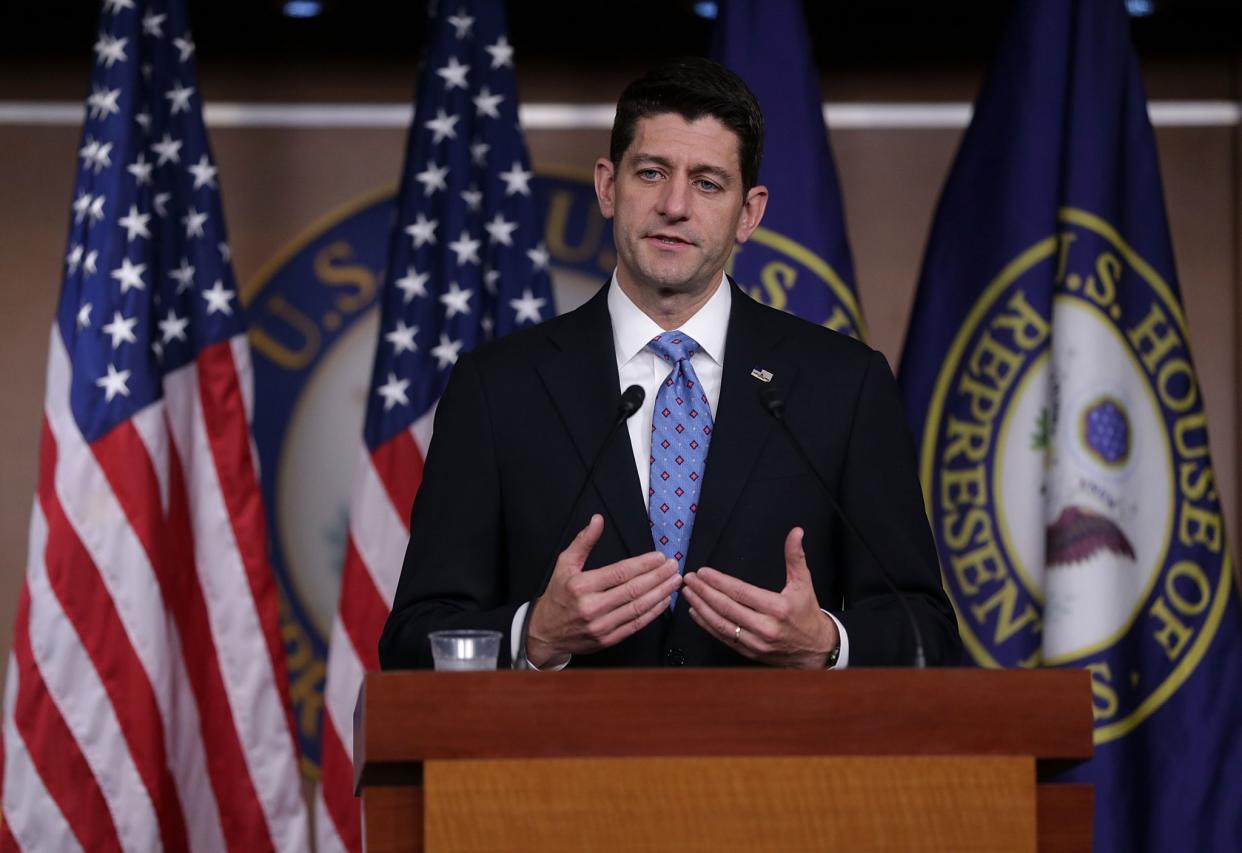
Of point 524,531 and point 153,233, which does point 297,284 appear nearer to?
point 153,233

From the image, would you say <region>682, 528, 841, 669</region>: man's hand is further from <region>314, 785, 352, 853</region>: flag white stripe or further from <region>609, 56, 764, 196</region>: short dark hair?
<region>314, 785, 352, 853</region>: flag white stripe

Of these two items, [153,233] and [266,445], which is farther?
[266,445]

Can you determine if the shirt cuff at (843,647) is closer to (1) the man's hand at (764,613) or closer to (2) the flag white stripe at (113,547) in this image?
(1) the man's hand at (764,613)

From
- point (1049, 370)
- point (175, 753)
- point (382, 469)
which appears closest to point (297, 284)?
point (382, 469)

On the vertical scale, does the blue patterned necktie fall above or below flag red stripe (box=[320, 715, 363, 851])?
above

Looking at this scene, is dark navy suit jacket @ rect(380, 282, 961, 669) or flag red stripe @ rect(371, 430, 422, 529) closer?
dark navy suit jacket @ rect(380, 282, 961, 669)

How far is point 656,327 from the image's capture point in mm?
2342

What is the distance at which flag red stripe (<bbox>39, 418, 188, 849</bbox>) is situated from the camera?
3561 millimetres

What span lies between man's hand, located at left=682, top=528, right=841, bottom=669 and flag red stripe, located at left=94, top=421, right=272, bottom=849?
7.08ft

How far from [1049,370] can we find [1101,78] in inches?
28.0

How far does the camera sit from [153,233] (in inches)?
148

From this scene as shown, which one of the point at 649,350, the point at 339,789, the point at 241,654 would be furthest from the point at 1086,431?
the point at 241,654

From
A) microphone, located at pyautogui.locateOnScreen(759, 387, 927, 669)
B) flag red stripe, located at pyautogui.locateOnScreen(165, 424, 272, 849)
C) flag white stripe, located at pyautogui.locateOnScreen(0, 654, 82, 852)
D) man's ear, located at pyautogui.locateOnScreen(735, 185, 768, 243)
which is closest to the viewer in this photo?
microphone, located at pyautogui.locateOnScreen(759, 387, 927, 669)

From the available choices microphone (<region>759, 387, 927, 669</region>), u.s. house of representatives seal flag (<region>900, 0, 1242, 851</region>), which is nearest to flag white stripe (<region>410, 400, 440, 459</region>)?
u.s. house of representatives seal flag (<region>900, 0, 1242, 851</region>)
